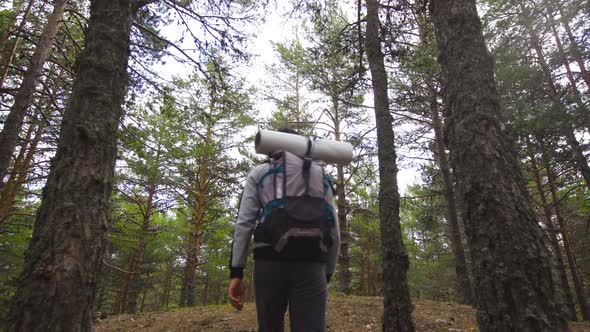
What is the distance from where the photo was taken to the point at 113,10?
2.89 metres

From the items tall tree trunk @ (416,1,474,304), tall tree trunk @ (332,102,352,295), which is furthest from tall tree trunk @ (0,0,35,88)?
tall tree trunk @ (416,1,474,304)

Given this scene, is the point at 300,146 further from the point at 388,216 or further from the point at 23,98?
the point at 23,98

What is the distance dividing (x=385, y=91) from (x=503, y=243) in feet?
15.6

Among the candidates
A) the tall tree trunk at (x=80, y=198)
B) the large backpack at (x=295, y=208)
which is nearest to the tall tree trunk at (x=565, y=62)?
the large backpack at (x=295, y=208)

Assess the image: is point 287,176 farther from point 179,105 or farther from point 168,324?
point 168,324

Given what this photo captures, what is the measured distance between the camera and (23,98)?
22.0ft

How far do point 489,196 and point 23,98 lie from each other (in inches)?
340

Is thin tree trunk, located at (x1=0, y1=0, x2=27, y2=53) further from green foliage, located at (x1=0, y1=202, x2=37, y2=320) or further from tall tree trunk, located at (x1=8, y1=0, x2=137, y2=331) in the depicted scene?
tall tree trunk, located at (x1=8, y1=0, x2=137, y2=331)

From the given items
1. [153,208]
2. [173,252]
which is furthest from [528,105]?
[173,252]

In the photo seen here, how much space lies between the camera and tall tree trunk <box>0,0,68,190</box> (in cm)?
652

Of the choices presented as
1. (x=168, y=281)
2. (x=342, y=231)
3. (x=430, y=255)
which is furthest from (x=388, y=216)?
A: (x=168, y=281)

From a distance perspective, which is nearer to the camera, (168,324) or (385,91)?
(385,91)

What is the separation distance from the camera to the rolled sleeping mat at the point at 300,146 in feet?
8.32

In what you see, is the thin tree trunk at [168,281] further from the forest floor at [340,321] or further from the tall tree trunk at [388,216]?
the tall tree trunk at [388,216]
